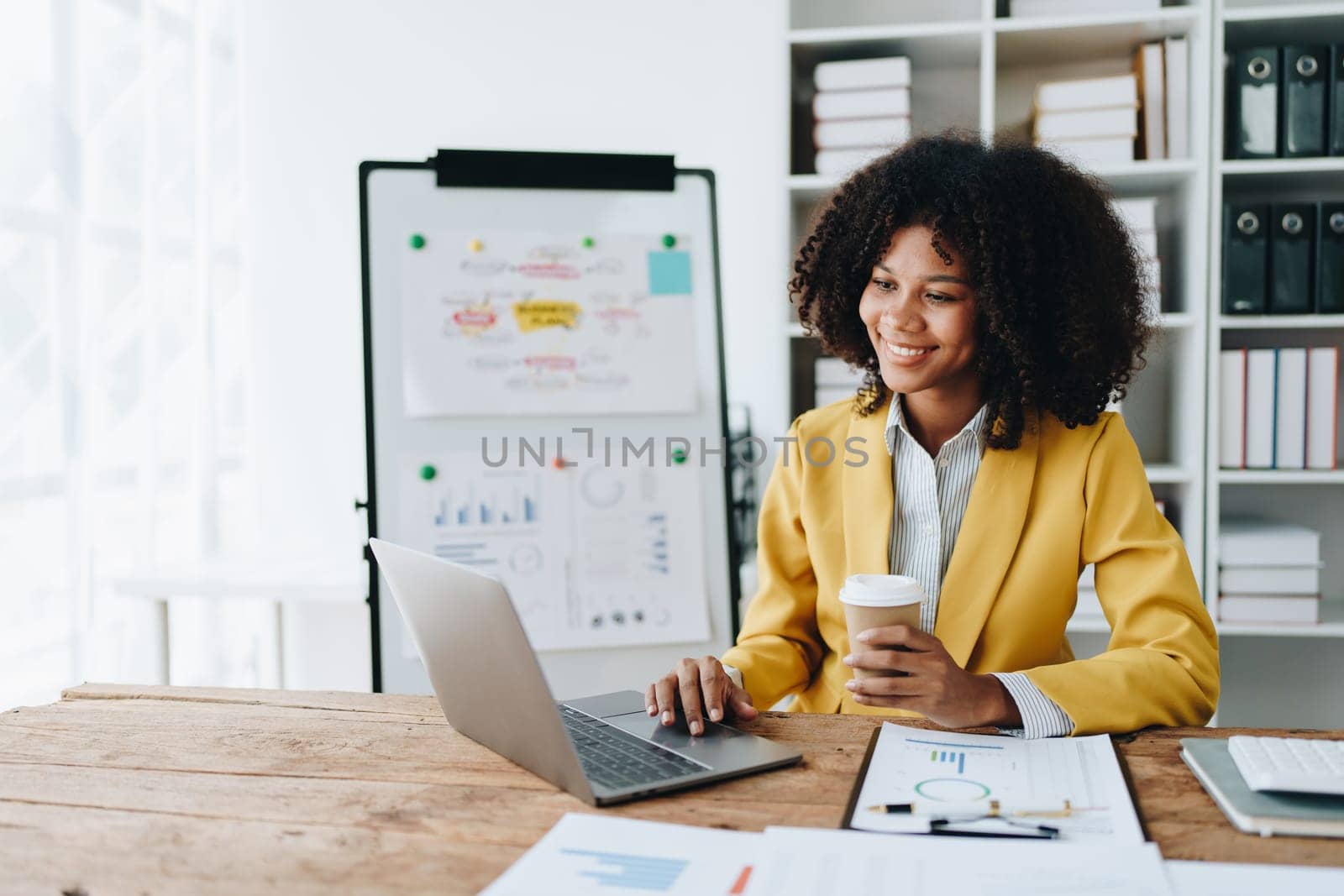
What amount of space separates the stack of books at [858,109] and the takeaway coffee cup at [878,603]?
1.56 metres

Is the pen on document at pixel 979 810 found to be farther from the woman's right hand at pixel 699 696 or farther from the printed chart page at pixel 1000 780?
the woman's right hand at pixel 699 696

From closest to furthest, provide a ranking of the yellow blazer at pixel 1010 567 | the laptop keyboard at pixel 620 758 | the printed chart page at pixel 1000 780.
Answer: the printed chart page at pixel 1000 780
the laptop keyboard at pixel 620 758
the yellow blazer at pixel 1010 567

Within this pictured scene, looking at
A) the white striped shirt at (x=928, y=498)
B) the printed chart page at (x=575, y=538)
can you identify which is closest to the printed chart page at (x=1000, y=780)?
the white striped shirt at (x=928, y=498)

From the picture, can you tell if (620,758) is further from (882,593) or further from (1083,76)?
(1083,76)

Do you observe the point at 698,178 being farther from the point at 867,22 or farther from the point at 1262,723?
the point at 1262,723

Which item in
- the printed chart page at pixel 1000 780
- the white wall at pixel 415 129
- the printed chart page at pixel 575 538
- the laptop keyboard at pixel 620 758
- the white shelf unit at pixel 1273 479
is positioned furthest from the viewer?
the white wall at pixel 415 129

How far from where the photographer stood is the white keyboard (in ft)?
2.69

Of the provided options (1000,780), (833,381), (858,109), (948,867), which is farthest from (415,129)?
(948,867)

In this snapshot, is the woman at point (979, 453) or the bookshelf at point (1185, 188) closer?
the woman at point (979, 453)

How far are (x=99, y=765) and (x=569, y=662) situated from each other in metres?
0.98

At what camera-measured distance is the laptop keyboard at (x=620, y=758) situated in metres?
0.92

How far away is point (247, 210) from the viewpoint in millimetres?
2961

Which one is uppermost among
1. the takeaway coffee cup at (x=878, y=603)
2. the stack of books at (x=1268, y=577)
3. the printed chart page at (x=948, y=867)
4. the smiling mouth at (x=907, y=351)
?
the smiling mouth at (x=907, y=351)

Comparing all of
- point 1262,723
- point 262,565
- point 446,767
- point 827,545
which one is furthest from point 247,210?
point 1262,723
